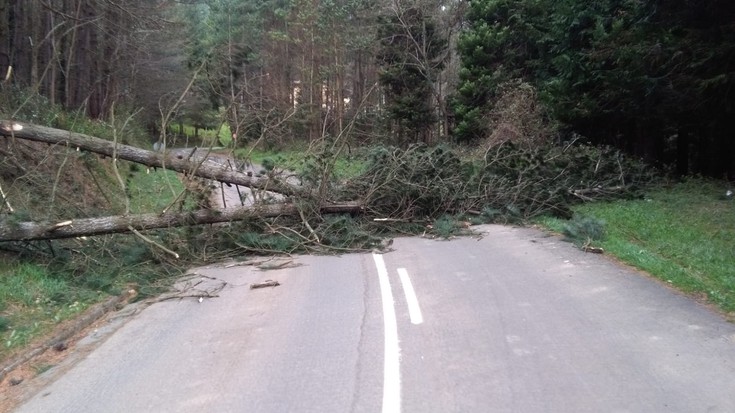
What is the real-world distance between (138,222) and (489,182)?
27.0 feet

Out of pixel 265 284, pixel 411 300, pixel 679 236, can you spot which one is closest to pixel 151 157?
pixel 265 284

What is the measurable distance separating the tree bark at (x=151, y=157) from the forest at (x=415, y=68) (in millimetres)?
868

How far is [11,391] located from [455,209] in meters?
10.7

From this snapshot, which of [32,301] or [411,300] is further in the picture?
[32,301]

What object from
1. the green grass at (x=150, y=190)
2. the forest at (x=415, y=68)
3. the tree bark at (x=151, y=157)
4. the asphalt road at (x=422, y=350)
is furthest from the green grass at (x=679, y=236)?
the green grass at (x=150, y=190)

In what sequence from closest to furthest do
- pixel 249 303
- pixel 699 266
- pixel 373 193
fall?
pixel 249 303, pixel 699 266, pixel 373 193

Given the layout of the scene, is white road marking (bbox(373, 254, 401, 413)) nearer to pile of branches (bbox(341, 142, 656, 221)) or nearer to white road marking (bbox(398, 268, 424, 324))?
white road marking (bbox(398, 268, 424, 324))

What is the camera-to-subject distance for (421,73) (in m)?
34.2

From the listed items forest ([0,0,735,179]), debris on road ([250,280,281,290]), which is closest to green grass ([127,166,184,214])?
forest ([0,0,735,179])

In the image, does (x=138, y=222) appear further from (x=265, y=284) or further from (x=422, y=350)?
(x=422, y=350)

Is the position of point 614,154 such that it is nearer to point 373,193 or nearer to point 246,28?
point 373,193

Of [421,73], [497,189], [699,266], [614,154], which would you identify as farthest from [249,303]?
[421,73]

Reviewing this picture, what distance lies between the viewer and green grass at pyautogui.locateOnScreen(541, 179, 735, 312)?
8.64 meters

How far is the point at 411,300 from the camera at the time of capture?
26.4 feet
